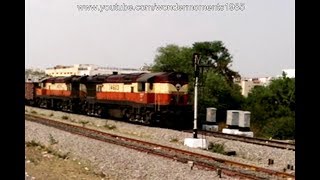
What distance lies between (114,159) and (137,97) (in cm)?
1175

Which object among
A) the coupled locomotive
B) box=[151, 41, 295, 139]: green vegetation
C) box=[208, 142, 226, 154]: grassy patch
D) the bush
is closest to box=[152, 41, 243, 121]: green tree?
box=[151, 41, 295, 139]: green vegetation

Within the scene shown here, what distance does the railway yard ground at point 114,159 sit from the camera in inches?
422

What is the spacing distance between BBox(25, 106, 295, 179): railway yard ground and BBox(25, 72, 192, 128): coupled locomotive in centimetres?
302

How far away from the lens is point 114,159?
13.0 metres

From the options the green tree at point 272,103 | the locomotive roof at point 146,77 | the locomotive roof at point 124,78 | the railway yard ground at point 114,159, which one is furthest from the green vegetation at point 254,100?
the railway yard ground at point 114,159

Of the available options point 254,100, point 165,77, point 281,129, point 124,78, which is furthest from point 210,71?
point 165,77

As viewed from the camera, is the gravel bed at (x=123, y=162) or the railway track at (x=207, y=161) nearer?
the railway track at (x=207, y=161)

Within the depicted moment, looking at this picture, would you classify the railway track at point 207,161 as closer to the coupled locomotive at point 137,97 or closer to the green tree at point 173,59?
the coupled locomotive at point 137,97

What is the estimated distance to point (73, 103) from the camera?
36312 mm

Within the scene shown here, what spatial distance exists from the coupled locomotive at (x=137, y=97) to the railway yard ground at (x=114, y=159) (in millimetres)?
3019

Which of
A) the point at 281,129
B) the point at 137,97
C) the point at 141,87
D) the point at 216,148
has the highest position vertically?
the point at 141,87

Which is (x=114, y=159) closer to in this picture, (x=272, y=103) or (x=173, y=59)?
(x=272, y=103)
